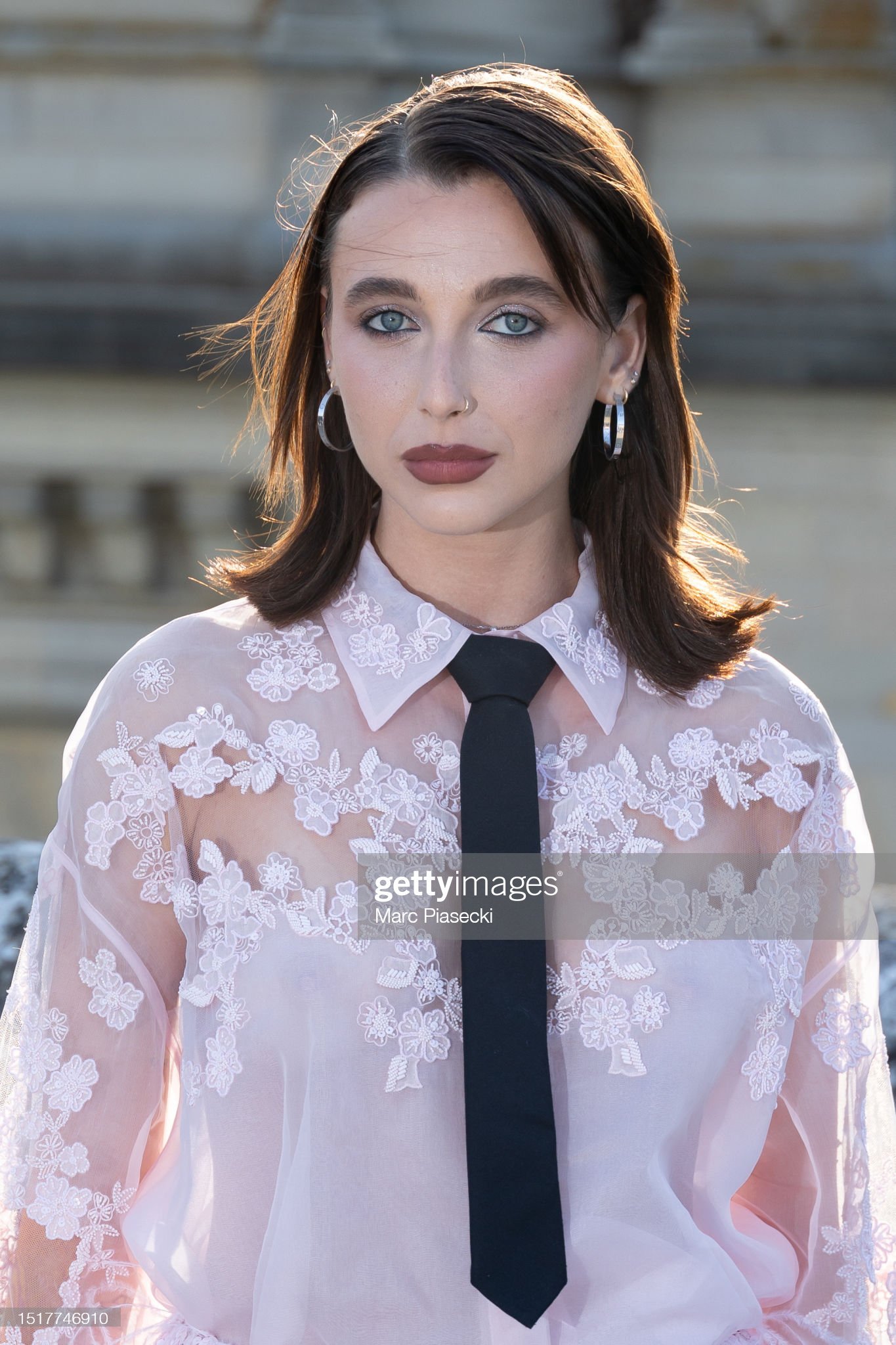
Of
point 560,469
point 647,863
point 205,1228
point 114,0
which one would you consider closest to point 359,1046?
point 205,1228

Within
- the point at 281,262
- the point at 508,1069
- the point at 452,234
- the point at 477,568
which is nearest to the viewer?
the point at 508,1069

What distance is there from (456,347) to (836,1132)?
1011 mm

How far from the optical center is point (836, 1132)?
1857 millimetres

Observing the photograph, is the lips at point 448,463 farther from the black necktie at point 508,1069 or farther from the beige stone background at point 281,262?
the beige stone background at point 281,262

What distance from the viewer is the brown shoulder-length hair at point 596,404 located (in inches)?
67.8

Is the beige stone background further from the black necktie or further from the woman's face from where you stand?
the black necktie

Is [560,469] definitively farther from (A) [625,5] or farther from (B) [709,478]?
(A) [625,5]

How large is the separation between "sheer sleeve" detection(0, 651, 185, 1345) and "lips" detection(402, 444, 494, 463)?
382mm

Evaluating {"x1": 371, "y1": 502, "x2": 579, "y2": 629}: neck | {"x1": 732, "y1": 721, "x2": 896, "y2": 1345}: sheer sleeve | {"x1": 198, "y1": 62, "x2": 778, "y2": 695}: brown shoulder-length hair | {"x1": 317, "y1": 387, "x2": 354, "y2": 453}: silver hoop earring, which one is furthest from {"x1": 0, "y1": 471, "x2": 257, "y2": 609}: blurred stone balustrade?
{"x1": 732, "y1": 721, "x2": 896, "y2": 1345}: sheer sleeve

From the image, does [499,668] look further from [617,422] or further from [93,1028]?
[93,1028]

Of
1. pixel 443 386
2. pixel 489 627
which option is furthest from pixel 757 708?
pixel 443 386

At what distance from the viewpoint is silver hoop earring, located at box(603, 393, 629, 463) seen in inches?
76.2

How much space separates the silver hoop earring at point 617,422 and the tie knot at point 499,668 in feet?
1.02

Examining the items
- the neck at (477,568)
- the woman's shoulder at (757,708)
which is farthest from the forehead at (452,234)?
the woman's shoulder at (757,708)
